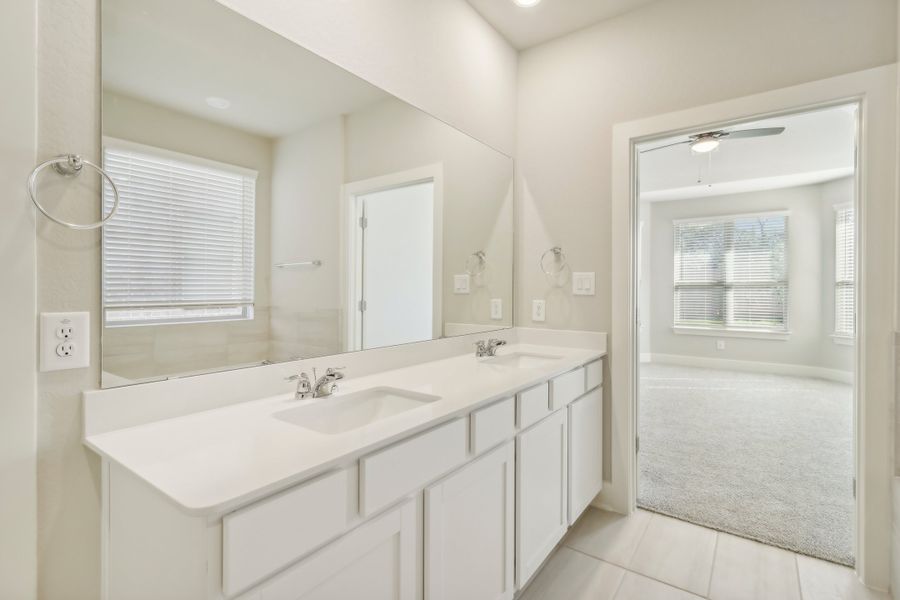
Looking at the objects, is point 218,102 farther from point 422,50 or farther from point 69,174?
point 422,50

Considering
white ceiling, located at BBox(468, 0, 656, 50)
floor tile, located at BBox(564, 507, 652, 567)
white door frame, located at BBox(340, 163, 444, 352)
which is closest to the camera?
white door frame, located at BBox(340, 163, 444, 352)

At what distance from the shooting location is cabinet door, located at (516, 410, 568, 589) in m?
1.50

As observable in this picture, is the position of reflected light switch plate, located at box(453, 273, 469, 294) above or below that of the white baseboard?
above

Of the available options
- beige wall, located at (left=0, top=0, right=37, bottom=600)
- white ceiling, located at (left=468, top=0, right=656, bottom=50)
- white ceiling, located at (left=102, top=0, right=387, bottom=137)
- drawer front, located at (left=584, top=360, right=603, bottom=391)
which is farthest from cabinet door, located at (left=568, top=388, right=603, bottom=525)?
→ white ceiling, located at (left=468, top=0, right=656, bottom=50)

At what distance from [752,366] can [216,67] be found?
6676mm

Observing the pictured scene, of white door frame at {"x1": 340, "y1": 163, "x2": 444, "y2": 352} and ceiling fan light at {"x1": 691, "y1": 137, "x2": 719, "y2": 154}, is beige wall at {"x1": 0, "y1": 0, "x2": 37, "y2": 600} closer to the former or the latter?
white door frame at {"x1": 340, "y1": 163, "x2": 444, "y2": 352}

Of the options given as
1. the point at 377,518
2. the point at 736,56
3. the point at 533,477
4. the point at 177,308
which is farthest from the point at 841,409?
the point at 177,308

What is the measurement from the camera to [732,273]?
591 cm

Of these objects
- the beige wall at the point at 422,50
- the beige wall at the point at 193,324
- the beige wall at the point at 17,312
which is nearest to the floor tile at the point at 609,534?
the beige wall at the point at 193,324

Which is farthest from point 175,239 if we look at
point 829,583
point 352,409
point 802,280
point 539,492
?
point 802,280

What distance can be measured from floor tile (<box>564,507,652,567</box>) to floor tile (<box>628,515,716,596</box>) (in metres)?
0.04

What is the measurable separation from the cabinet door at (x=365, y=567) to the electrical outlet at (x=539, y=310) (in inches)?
62.6

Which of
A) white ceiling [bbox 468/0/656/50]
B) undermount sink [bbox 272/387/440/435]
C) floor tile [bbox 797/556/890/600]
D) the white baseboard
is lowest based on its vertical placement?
floor tile [bbox 797/556/890/600]

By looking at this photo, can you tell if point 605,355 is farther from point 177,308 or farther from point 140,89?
point 140,89
